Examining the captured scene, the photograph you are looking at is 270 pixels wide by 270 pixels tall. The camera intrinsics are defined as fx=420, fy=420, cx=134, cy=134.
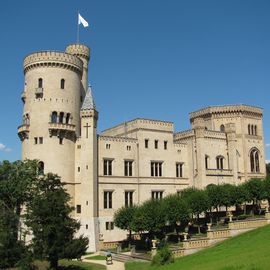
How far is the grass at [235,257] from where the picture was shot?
96.9 feet

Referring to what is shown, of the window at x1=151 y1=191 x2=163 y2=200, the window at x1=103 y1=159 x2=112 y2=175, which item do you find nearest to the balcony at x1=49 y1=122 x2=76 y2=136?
the window at x1=103 y1=159 x2=112 y2=175

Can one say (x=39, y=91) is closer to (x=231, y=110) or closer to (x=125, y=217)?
(x=125, y=217)

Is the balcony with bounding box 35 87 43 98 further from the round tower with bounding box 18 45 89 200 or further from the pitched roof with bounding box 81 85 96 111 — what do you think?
the pitched roof with bounding box 81 85 96 111

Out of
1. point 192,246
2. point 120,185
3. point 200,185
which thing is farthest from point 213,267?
point 200,185

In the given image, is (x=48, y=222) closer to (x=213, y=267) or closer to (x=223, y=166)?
(x=213, y=267)

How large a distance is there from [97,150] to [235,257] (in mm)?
31359

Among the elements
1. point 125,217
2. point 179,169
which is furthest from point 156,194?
point 125,217

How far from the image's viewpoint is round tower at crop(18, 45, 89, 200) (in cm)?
5906

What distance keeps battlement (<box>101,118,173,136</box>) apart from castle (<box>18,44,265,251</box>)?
0.52ft

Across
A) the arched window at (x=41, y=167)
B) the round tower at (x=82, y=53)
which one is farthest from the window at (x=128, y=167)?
the round tower at (x=82, y=53)

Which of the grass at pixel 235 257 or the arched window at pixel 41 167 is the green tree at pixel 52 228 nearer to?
the grass at pixel 235 257

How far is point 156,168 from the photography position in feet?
222

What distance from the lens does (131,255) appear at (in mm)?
48594

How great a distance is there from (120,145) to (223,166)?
2100 centimetres
